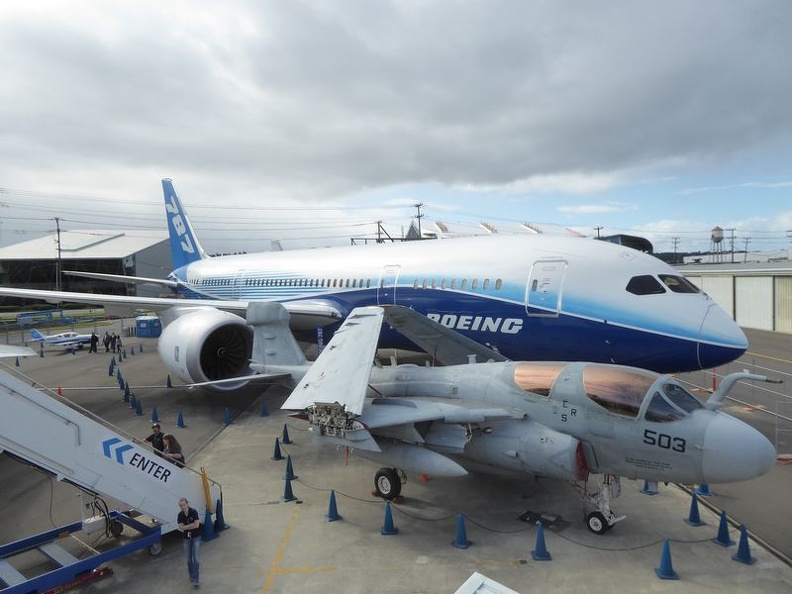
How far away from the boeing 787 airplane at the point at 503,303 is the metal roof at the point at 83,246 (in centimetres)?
6960

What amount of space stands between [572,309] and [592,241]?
A: 2.47 m

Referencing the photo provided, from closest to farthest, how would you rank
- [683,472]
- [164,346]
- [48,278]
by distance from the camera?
[683,472] < [164,346] < [48,278]

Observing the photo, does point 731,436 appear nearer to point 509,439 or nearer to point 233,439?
point 509,439

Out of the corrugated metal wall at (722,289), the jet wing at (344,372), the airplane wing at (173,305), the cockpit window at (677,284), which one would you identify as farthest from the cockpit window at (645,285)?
the corrugated metal wall at (722,289)

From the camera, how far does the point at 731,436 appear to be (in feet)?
23.0

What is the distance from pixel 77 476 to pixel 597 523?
780 cm

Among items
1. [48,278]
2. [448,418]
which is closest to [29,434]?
[448,418]

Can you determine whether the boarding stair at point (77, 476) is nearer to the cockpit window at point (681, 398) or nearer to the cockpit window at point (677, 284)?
the cockpit window at point (681, 398)

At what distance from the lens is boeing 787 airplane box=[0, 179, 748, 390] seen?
10.8 meters

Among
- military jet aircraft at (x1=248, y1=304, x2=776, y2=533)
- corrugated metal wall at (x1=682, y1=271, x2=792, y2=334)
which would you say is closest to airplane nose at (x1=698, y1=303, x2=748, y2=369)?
military jet aircraft at (x1=248, y1=304, x2=776, y2=533)

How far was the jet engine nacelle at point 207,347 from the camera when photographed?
1431 centimetres

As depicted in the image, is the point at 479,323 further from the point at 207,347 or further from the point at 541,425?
the point at 207,347

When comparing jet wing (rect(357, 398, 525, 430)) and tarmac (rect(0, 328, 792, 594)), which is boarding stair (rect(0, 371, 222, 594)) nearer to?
tarmac (rect(0, 328, 792, 594))

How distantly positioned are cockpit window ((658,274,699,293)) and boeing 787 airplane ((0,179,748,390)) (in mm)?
29
